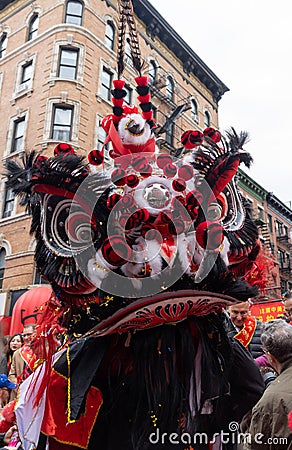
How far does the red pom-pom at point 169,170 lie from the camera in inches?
77.3

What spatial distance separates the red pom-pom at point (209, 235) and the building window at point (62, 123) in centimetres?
1352

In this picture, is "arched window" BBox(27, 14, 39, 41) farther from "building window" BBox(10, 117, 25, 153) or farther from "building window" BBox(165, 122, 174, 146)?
"building window" BBox(165, 122, 174, 146)

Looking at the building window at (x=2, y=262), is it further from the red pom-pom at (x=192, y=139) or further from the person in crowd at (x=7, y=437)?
the red pom-pom at (x=192, y=139)

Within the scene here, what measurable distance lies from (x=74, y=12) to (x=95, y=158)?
16.7m

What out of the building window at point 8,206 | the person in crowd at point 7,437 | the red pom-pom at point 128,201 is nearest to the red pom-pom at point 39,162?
the red pom-pom at point 128,201

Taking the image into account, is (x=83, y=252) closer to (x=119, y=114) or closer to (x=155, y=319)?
(x=155, y=319)

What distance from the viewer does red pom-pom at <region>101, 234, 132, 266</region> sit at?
66.8 inches

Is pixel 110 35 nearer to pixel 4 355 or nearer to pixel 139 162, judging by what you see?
pixel 4 355

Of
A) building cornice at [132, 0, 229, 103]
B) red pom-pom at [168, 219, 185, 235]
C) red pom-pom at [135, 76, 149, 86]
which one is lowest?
red pom-pom at [168, 219, 185, 235]

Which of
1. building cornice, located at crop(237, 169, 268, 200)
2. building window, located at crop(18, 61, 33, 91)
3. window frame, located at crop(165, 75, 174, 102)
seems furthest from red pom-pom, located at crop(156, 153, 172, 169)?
building cornice, located at crop(237, 169, 268, 200)

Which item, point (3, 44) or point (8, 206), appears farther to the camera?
point (3, 44)

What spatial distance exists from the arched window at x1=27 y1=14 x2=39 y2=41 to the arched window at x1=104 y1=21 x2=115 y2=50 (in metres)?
2.81

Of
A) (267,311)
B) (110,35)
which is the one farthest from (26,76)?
(267,311)

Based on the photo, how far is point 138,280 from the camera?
1.71 meters
